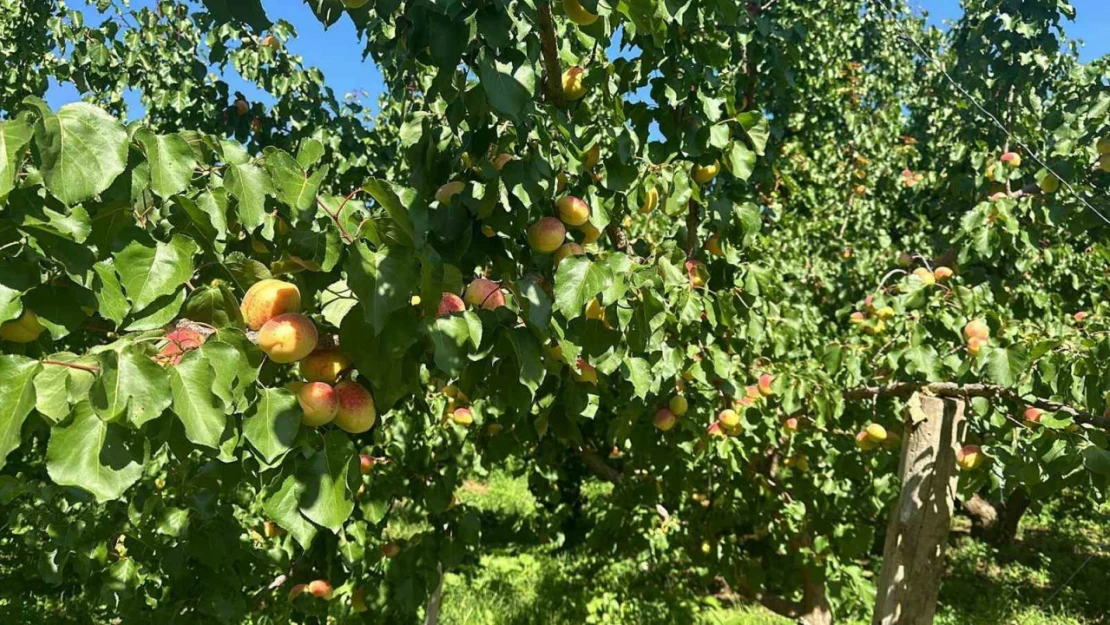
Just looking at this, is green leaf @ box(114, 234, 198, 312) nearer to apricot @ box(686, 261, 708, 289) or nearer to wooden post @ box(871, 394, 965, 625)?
apricot @ box(686, 261, 708, 289)

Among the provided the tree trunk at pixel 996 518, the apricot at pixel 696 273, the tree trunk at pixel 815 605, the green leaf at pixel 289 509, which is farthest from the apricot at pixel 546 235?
the tree trunk at pixel 996 518

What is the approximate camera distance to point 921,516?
2.36m

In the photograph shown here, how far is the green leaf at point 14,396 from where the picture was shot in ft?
2.30

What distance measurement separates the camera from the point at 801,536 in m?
3.00

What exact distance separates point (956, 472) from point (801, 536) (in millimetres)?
773

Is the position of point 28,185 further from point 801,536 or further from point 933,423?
point 801,536

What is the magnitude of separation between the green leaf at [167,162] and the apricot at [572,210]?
711mm

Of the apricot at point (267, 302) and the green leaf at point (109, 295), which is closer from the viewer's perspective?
the green leaf at point (109, 295)

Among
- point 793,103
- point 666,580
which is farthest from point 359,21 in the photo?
Answer: point 666,580

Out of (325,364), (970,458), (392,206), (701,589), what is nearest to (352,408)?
(325,364)

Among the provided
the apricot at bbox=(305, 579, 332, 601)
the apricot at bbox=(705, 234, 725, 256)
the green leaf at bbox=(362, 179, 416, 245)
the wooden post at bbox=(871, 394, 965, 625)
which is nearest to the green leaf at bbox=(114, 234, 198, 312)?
the green leaf at bbox=(362, 179, 416, 245)

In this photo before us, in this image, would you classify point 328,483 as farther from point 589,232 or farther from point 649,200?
point 649,200

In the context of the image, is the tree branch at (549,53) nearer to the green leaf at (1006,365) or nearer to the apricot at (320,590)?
the green leaf at (1006,365)

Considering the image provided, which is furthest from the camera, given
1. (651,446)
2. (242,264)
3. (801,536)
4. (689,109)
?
(801,536)
